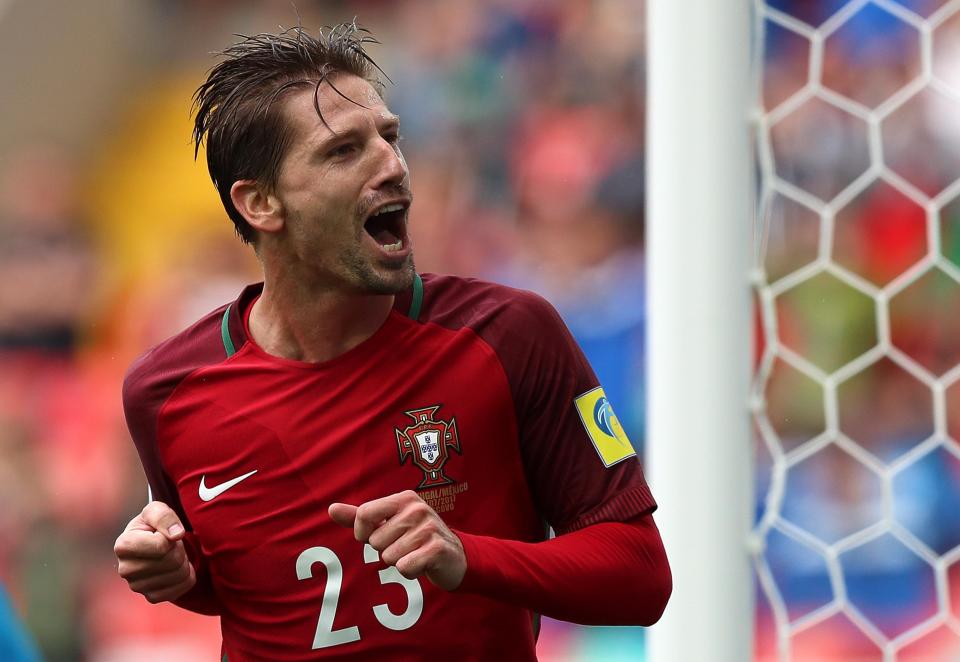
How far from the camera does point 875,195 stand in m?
4.05

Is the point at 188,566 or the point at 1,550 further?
the point at 1,550

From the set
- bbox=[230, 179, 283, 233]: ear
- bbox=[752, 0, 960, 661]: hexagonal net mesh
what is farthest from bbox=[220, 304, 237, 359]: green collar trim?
bbox=[752, 0, 960, 661]: hexagonal net mesh

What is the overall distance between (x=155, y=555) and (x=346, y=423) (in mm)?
276

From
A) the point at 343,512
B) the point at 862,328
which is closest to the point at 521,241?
the point at 862,328

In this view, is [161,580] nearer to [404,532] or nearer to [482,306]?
[404,532]

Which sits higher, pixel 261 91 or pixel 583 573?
pixel 261 91

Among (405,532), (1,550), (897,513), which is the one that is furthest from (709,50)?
(1,550)

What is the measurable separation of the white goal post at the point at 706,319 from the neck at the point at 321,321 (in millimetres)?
524

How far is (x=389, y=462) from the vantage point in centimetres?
152

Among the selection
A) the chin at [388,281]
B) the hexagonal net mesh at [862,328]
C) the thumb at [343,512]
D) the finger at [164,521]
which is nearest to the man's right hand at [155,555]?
the finger at [164,521]

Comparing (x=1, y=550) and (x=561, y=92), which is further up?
(x=561, y=92)

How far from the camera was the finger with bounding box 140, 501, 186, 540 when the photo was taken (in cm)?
141

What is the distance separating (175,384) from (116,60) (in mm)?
4804

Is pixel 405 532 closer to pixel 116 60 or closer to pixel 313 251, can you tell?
pixel 313 251
